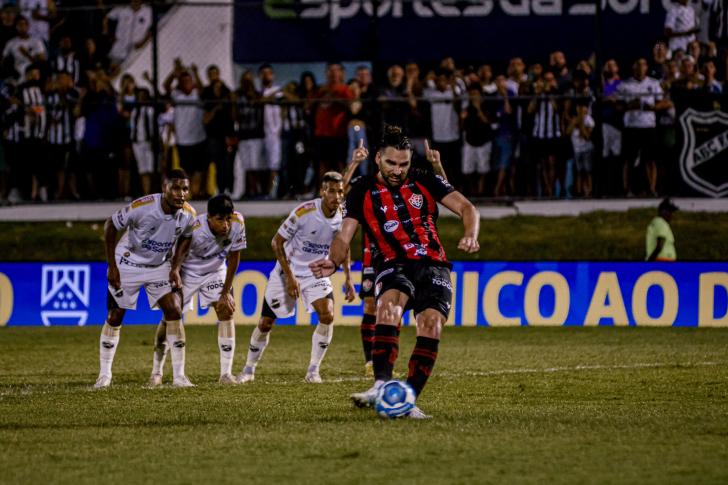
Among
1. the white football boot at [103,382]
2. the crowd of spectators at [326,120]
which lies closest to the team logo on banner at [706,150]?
the crowd of spectators at [326,120]

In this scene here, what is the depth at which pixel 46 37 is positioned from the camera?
21.0 meters

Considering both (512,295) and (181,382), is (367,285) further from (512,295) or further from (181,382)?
(512,295)

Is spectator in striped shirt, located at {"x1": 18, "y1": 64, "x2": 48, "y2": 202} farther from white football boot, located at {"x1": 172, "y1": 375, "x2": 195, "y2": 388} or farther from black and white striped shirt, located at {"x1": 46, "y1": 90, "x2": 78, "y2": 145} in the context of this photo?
white football boot, located at {"x1": 172, "y1": 375, "x2": 195, "y2": 388}

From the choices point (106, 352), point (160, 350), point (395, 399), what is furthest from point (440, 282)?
point (106, 352)

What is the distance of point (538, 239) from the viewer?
21391 millimetres

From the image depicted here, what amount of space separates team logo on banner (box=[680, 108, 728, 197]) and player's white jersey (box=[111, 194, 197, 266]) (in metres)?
10.4

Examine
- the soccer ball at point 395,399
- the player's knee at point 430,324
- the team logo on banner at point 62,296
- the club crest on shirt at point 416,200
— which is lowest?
the team logo on banner at point 62,296

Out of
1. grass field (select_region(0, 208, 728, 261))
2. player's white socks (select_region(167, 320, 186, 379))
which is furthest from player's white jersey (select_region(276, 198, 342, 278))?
grass field (select_region(0, 208, 728, 261))

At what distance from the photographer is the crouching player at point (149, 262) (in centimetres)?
1207

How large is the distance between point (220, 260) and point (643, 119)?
9.42 meters

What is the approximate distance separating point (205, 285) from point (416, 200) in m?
4.03

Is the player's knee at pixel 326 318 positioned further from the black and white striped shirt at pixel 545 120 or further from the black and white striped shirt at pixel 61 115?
the black and white striped shirt at pixel 61 115

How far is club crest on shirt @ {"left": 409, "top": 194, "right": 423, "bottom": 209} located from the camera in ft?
31.2

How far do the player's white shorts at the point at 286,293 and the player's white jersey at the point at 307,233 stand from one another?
0.10 meters
